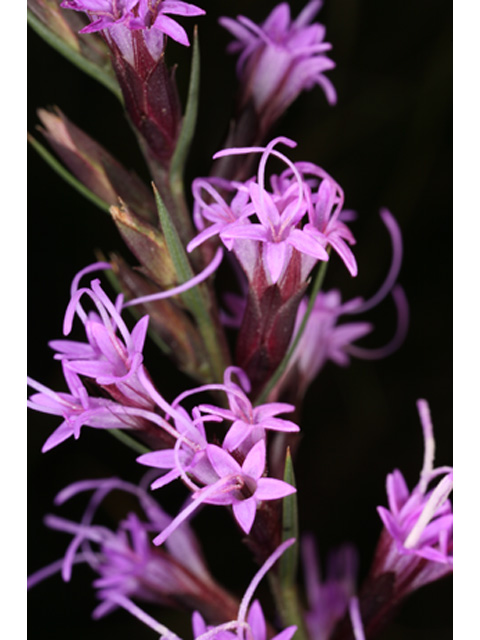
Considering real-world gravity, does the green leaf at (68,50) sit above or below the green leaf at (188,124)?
above

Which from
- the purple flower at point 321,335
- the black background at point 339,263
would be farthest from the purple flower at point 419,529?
the black background at point 339,263

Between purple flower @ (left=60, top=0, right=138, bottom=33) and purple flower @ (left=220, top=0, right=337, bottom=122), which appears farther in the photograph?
purple flower @ (left=220, top=0, right=337, bottom=122)

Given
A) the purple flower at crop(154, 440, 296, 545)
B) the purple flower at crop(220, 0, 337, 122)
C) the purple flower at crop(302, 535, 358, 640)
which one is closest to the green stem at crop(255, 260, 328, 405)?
the purple flower at crop(154, 440, 296, 545)

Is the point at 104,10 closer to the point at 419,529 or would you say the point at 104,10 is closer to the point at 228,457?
the point at 228,457

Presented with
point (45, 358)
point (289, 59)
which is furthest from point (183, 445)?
point (45, 358)

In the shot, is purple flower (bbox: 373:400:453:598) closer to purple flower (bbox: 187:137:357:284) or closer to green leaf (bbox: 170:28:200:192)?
purple flower (bbox: 187:137:357:284)

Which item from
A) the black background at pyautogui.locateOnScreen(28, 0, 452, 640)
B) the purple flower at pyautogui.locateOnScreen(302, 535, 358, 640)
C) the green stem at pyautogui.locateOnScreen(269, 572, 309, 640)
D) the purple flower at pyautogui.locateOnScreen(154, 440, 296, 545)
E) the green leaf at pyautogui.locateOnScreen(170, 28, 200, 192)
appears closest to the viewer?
the purple flower at pyautogui.locateOnScreen(154, 440, 296, 545)

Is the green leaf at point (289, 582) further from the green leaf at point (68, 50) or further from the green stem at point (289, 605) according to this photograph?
the green leaf at point (68, 50)
